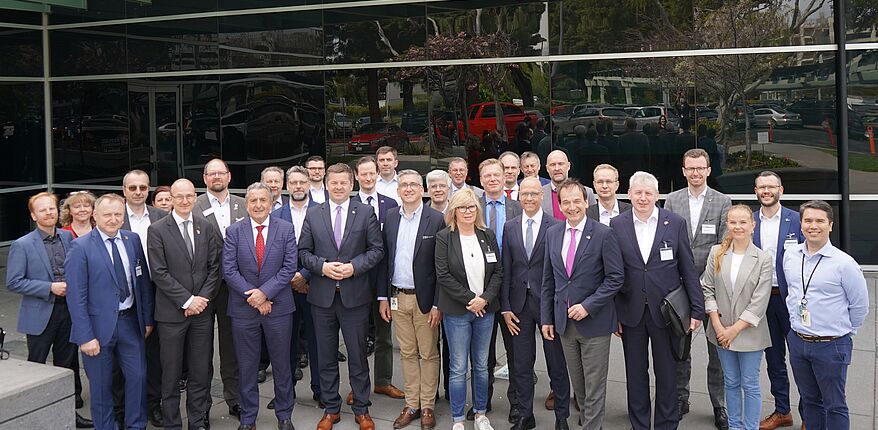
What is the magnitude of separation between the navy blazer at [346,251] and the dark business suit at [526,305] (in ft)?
3.39

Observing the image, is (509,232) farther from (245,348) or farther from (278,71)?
(278,71)

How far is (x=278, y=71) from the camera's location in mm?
13602

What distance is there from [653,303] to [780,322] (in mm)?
1079

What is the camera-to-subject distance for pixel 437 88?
A: 497 inches

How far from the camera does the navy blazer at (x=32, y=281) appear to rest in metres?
6.42

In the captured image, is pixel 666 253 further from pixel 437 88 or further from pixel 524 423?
pixel 437 88

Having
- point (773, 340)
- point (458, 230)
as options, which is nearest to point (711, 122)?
point (773, 340)

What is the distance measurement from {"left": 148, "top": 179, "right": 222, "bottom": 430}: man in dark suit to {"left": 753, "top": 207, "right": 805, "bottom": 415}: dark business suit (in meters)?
4.14

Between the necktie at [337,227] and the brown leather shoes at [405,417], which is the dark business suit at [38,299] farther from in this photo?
the brown leather shoes at [405,417]

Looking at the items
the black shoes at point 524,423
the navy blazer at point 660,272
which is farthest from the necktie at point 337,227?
the navy blazer at point 660,272

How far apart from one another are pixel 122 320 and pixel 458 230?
Answer: 2539 mm

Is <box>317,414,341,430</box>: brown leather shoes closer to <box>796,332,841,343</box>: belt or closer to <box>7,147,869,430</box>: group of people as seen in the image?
<box>7,147,869,430</box>: group of people

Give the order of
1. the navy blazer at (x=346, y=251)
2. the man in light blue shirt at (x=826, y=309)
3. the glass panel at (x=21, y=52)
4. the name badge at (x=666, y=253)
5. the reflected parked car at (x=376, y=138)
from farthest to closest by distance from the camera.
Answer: the glass panel at (x=21, y=52), the reflected parked car at (x=376, y=138), the navy blazer at (x=346, y=251), the name badge at (x=666, y=253), the man in light blue shirt at (x=826, y=309)

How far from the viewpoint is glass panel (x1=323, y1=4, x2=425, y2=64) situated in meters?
12.8
